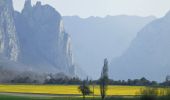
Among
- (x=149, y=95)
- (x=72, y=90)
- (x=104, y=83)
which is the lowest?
(x=149, y=95)

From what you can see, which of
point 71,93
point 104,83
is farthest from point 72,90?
point 104,83

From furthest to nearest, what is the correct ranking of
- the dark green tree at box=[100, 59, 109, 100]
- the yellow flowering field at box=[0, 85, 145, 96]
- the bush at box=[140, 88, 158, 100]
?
the yellow flowering field at box=[0, 85, 145, 96] → the dark green tree at box=[100, 59, 109, 100] → the bush at box=[140, 88, 158, 100]

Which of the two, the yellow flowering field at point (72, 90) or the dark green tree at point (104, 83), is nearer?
the dark green tree at point (104, 83)

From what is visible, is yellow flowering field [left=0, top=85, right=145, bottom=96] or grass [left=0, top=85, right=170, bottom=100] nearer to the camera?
grass [left=0, top=85, right=170, bottom=100]

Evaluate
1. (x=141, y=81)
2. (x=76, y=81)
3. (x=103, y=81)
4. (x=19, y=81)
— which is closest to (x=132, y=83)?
(x=141, y=81)

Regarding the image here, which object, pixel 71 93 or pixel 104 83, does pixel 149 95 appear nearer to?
pixel 104 83

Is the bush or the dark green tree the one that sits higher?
the dark green tree

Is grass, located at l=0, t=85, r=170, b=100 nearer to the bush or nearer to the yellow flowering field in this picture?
the yellow flowering field

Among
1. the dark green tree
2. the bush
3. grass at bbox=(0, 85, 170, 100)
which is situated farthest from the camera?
grass at bbox=(0, 85, 170, 100)

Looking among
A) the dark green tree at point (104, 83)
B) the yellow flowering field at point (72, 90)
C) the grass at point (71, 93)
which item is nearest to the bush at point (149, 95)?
the grass at point (71, 93)

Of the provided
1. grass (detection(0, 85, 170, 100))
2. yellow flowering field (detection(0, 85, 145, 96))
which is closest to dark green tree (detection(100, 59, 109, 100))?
grass (detection(0, 85, 170, 100))

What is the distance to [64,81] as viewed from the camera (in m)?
162

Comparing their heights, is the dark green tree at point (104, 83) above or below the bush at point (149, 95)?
above

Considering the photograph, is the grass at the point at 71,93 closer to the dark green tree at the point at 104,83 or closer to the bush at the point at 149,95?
the dark green tree at the point at 104,83
